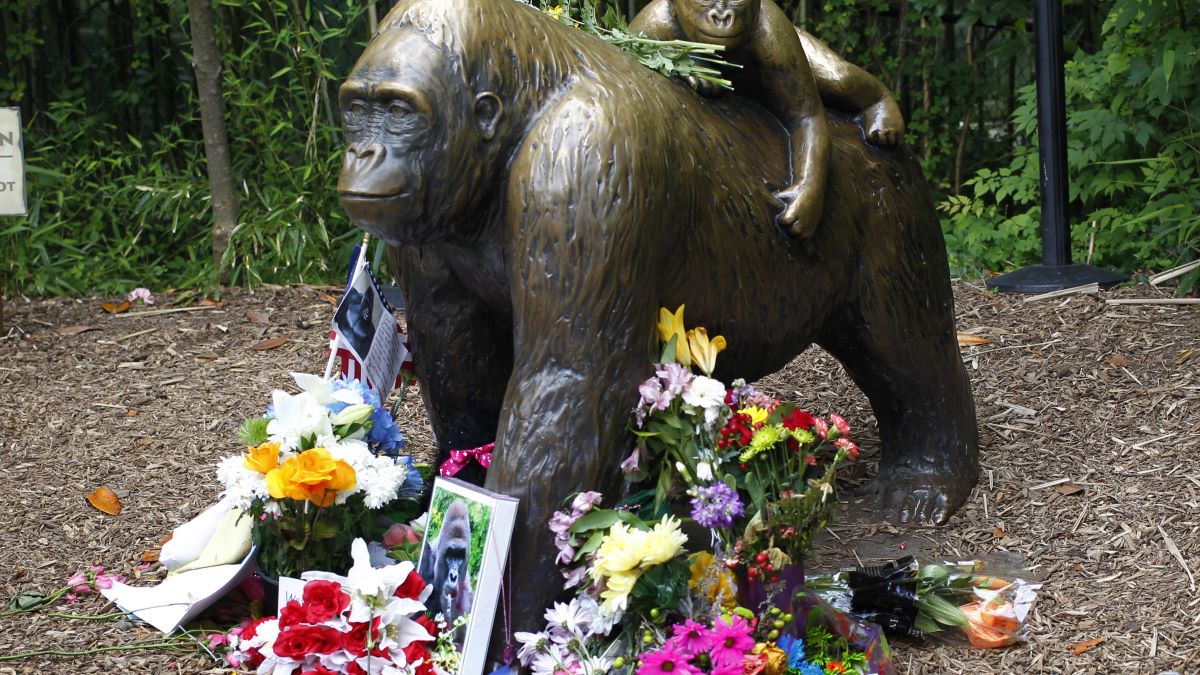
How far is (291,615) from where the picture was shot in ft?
8.11

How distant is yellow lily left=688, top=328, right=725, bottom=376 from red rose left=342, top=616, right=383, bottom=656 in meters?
0.75

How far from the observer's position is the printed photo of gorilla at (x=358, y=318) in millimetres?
3035

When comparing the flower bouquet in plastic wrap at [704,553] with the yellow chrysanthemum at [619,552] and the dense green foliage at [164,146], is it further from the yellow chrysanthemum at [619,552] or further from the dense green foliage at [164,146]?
the dense green foliage at [164,146]

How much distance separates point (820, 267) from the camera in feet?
9.80

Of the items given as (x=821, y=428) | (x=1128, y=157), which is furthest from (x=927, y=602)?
(x=1128, y=157)

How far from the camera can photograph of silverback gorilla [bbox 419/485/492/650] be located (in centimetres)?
246

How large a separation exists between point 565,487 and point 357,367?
865 mm

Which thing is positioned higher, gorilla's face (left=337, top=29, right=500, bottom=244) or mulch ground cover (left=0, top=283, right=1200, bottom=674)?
gorilla's face (left=337, top=29, right=500, bottom=244)

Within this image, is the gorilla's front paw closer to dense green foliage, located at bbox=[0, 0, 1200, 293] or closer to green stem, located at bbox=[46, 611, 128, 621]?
green stem, located at bbox=[46, 611, 128, 621]

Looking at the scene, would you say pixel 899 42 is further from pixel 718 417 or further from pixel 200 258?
pixel 718 417

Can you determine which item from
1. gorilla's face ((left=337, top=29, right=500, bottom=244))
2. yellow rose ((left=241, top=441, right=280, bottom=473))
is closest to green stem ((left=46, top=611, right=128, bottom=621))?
yellow rose ((left=241, top=441, right=280, bottom=473))

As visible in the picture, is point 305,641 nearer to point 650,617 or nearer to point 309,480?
point 309,480

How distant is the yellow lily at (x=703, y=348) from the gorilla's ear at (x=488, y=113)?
21.0 inches

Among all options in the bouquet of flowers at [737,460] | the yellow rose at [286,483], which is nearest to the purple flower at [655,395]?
the bouquet of flowers at [737,460]
